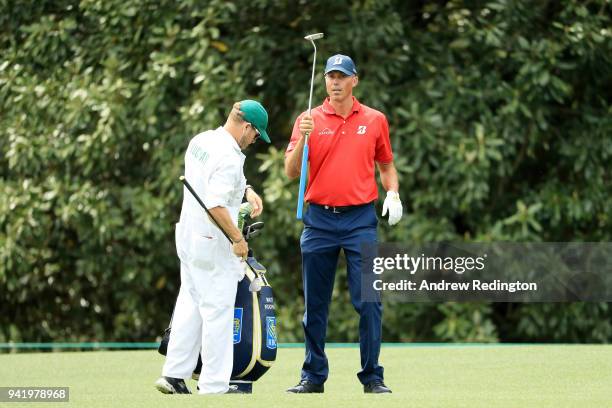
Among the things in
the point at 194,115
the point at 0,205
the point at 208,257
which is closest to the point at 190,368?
the point at 208,257

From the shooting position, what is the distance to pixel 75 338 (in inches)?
693

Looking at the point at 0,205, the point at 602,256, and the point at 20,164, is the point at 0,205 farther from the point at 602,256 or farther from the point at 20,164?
the point at 602,256

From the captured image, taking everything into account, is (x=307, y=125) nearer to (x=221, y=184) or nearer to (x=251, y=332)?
(x=221, y=184)

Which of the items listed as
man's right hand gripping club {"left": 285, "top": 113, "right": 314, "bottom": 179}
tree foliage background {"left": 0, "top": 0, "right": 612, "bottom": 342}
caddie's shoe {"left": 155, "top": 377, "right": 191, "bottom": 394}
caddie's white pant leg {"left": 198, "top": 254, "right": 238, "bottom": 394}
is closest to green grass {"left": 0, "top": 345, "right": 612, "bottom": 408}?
caddie's shoe {"left": 155, "top": 377, "right": 191, "bottom": 394}

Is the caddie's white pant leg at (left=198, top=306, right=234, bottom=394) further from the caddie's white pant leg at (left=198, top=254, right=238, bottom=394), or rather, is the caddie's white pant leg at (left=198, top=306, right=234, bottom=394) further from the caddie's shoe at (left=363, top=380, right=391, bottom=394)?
the caddie's shoe at (left=363, top=380, right=391, bottom=394)

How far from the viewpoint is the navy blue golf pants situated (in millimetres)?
8984

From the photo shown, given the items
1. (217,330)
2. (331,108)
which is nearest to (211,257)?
(217,330)

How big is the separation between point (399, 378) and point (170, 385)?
2.45 meters

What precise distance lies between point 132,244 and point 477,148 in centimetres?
455

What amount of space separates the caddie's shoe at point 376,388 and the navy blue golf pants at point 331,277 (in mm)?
30

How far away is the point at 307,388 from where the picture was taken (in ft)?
30.1

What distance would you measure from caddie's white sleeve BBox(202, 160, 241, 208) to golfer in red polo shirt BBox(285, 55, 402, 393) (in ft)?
2.32

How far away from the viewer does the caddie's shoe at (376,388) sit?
894cm

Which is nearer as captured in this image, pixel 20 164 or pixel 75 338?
pixel 20 164
